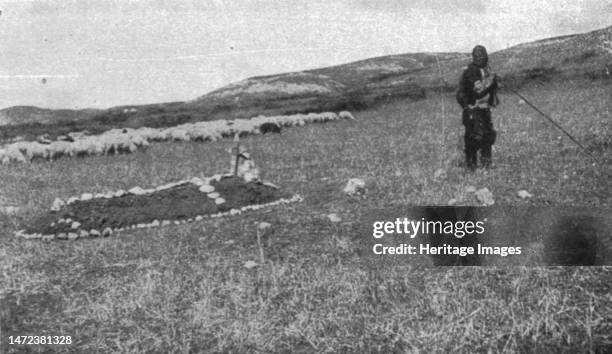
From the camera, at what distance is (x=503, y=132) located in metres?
11.1

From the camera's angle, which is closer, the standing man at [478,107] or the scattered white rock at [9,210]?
the scattered white rock at [9,210]

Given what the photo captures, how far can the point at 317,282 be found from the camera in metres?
5.79

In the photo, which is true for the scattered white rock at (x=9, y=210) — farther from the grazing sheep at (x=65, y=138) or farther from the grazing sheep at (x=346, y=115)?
the grazing sheep at (x=346, y=115)

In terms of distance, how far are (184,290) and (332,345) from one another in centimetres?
184

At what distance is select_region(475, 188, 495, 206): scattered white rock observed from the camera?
24.0 feet

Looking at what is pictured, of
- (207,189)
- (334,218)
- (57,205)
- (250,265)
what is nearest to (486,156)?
(334,218)

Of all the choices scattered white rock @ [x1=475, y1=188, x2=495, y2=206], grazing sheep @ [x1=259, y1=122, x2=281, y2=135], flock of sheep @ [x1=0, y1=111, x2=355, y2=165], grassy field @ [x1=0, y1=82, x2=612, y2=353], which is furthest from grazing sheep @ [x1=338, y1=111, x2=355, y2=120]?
scattered white rock @ [x1=475, y1=188, x2=495, y2=206]

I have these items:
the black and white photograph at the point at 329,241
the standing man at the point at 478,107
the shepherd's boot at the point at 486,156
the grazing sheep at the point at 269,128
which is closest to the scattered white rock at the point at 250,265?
the black and white photograph at the point at 329,241

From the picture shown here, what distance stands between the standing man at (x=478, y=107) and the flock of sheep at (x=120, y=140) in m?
7.73

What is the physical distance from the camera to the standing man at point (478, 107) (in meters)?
8.95

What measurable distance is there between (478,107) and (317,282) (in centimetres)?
484

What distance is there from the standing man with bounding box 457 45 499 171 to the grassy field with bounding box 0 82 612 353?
0.49 m

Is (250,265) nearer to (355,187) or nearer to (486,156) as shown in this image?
(355,187)

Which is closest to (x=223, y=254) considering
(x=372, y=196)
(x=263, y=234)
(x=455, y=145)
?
(x=263, y=234)
